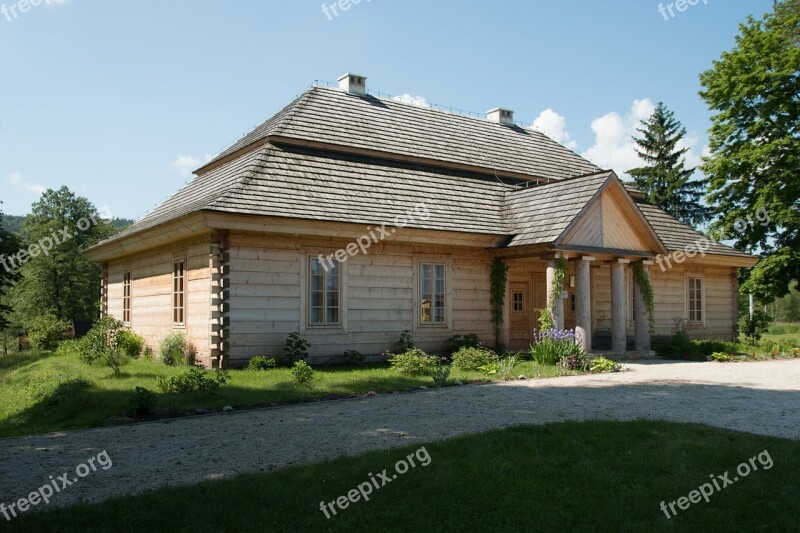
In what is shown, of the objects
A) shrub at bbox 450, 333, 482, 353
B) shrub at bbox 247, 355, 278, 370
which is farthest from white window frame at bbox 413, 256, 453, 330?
shrub at bbox 247, 355, 278, 370

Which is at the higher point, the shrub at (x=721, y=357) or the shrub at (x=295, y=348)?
the shrub at (x=295, y=348)

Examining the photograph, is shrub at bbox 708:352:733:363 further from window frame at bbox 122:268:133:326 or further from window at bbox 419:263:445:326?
window frame at bbox 122:268:133:326

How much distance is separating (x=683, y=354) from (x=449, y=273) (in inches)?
295

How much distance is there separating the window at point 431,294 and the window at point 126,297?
9.61m

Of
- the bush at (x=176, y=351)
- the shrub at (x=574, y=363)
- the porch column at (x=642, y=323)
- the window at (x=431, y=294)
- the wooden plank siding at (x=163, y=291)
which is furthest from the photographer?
the porch column at (x=642, y=323)

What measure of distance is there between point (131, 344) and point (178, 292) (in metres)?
2.99

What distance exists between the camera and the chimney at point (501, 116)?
27328mm

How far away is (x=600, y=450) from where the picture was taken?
709cm

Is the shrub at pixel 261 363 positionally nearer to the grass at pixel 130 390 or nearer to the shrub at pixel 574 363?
the grass at pixel 130 390

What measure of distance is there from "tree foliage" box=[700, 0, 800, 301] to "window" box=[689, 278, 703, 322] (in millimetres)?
5610

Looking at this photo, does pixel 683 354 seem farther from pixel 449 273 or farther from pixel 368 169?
pixel 368 169

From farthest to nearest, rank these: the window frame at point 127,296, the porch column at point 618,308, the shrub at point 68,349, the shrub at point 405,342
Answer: the window frame at point 127,296 < the shrub at point 68,349 < the porch column at point 618,308 < the shrub at point 405,342

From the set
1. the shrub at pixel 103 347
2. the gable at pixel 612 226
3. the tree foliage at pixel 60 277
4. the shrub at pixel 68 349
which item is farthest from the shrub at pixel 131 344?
the tree foliage at pixel 60 277

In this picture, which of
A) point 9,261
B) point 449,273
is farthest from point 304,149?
point 9,261
